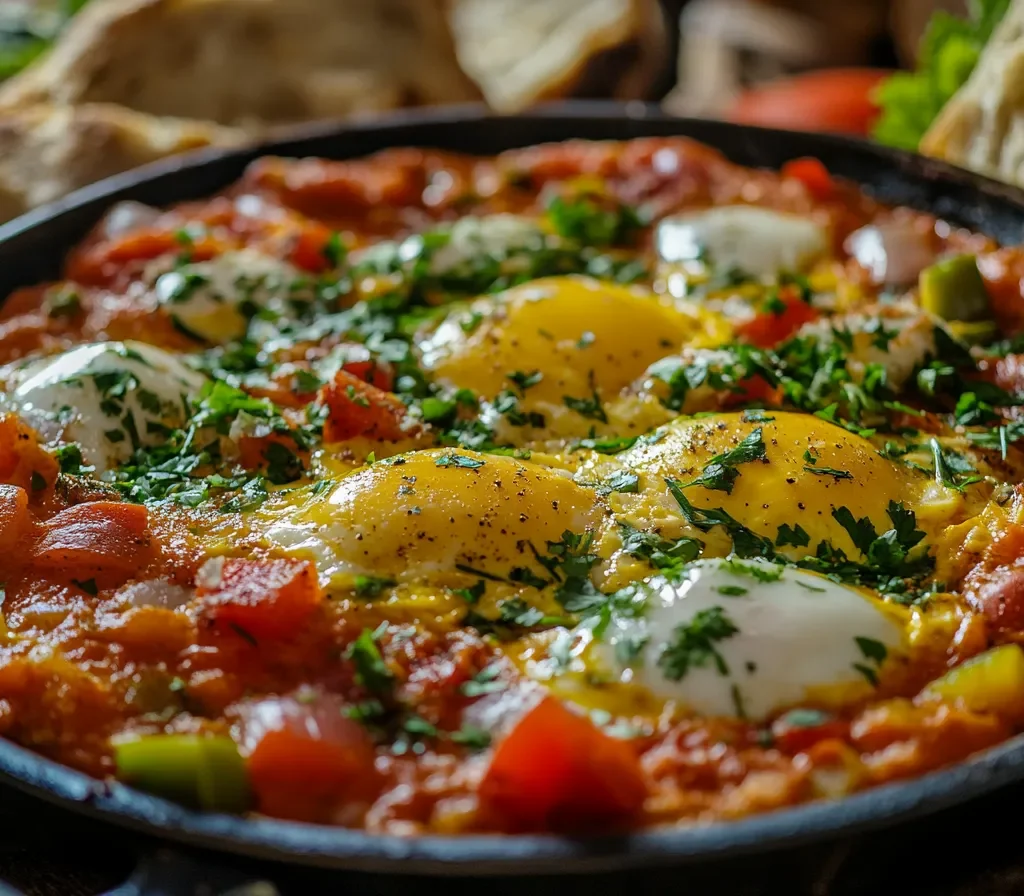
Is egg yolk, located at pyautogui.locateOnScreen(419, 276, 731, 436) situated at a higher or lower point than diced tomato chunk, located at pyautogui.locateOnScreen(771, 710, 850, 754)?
higher

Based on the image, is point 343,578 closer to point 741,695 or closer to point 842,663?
point 741,695

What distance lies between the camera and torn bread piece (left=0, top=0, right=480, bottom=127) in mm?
6074

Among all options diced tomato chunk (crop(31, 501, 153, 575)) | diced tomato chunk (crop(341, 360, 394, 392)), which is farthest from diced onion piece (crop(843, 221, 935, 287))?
diced tomato chunk (crop(31, 501, 153, 575))

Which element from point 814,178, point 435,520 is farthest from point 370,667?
point 814,178

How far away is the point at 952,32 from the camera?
605 cm

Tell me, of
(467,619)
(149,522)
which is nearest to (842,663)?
(467,619)

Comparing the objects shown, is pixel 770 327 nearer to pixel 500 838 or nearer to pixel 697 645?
pixel 697 645

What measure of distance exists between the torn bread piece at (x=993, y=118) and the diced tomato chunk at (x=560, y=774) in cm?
351

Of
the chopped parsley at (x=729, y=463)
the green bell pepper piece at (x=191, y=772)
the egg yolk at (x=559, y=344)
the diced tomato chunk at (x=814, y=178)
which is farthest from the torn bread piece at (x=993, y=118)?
the green bell pepper piece at (x=191, y=772)

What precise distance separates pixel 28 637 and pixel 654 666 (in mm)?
1455

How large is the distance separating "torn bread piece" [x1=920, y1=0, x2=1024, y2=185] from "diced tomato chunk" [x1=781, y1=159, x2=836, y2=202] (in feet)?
1.84

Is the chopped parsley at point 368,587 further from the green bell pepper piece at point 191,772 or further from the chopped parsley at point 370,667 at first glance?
the green bell pepper piece at point 191,772

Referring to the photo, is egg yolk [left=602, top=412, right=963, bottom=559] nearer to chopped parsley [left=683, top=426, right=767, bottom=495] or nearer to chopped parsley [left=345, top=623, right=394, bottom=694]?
chopped parsley [left=683, top=426, right=767, bottom=495]

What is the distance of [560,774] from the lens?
7.26 ft
